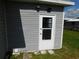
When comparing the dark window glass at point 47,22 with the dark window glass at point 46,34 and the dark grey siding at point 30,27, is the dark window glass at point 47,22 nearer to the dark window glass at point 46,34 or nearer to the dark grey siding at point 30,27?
the dark window glass at point 46,34

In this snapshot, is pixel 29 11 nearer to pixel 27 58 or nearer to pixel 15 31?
pixel 15 31

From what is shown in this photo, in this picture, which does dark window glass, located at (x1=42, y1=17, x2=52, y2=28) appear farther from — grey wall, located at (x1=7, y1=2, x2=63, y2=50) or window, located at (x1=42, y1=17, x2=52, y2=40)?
grey wall, located at (x1=7, y1=2, x2=63, y2=50)

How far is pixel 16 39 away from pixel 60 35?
2438 mm

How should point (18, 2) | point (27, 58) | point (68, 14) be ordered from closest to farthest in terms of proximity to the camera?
1. point (27, 58)
2. point (18, 2)
3. point (68, 14)

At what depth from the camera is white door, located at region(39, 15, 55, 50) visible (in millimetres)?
6488

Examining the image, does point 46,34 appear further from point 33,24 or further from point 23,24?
point 23,24

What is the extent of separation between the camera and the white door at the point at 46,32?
6.49 meters

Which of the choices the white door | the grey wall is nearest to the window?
the white door

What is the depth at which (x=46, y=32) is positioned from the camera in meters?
6.63

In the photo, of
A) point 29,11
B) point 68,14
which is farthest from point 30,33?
point 68,14

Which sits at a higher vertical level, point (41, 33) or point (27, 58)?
point (41, 33)

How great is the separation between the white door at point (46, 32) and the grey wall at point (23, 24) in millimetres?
214

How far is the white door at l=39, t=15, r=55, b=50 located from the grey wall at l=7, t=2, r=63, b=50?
214mm

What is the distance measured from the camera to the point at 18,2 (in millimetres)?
6035
